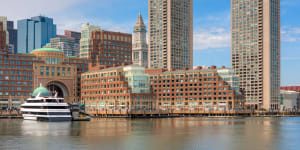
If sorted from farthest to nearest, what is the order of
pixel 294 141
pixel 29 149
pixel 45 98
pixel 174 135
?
pixel 45 98 < pixel 174 135 < pixel 294 141 < pixel 29 149

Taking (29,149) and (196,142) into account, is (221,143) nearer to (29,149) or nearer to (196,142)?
(196,142)

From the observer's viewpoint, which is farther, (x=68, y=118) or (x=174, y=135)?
(x=68, y=118)

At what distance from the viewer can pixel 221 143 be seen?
103750 millimetres

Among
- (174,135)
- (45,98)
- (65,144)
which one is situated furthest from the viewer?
(45,98)

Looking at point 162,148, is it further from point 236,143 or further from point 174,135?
point 174,135

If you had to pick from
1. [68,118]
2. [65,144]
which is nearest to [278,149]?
[65,144]

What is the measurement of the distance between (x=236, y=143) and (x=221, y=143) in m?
3.51

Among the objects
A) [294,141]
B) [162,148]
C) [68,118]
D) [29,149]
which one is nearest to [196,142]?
[162,148]

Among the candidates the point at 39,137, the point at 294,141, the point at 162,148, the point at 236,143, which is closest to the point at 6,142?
the point at 39,137

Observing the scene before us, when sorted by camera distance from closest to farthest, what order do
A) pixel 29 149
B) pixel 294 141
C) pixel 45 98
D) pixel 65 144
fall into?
pixel 29 149 < pixel 65 144 < pixel 294 141 < pixel 45 98

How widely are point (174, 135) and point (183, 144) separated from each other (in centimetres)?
2091

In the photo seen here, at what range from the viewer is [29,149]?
91875 millimetres

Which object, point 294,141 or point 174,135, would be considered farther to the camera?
point 174,135

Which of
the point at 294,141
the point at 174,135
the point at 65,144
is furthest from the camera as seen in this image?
the point at 174,135
